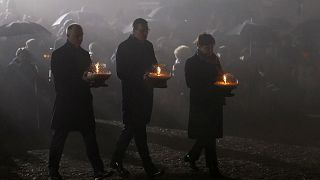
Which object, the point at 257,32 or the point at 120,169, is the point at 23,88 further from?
the point at 257,32

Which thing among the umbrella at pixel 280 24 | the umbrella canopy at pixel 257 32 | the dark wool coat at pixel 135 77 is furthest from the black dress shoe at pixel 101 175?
the umbrella at pixel 280 24

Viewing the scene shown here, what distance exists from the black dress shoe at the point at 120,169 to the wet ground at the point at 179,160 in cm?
8

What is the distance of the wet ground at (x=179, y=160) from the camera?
260 inches

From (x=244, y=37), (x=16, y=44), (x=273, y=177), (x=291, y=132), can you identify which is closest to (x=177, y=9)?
(x=244, y=37)

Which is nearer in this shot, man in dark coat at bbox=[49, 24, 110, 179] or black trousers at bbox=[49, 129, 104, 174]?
man in dark coat at bbox=[49, 24, 110, 179]

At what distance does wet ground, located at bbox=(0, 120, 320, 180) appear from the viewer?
6602 mm

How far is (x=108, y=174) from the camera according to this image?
6035 millimetres

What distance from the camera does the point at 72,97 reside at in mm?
6043

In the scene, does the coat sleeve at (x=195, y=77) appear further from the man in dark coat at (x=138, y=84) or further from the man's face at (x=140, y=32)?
the man's face at (x=140, y=32)

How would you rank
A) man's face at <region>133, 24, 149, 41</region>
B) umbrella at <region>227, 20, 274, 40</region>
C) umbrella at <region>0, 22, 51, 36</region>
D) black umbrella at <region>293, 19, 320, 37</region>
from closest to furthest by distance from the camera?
man's face at <region>133, 24, 149, 41</region> → umbrella at <region>0, 22, 51, 36</region> → umbrella at <region>227, 20, 274, 40</region> → black umbrella at <region>293, 19, 320, 37</region>

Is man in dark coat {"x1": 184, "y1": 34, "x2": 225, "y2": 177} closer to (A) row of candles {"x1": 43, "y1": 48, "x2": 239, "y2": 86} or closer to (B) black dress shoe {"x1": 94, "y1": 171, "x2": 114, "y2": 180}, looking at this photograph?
(A) row of candles {"x1": 43, "y1": 48, "x2": 239, "y2": 86}

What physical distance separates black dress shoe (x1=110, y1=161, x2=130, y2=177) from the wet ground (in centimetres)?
8

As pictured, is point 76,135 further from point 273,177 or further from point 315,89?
point 315,89

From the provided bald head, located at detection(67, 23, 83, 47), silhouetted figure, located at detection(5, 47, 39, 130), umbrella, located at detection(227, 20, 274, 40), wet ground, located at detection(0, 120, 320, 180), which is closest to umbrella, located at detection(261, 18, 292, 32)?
umbrella, located at detection(227, 20, 274, 40)
